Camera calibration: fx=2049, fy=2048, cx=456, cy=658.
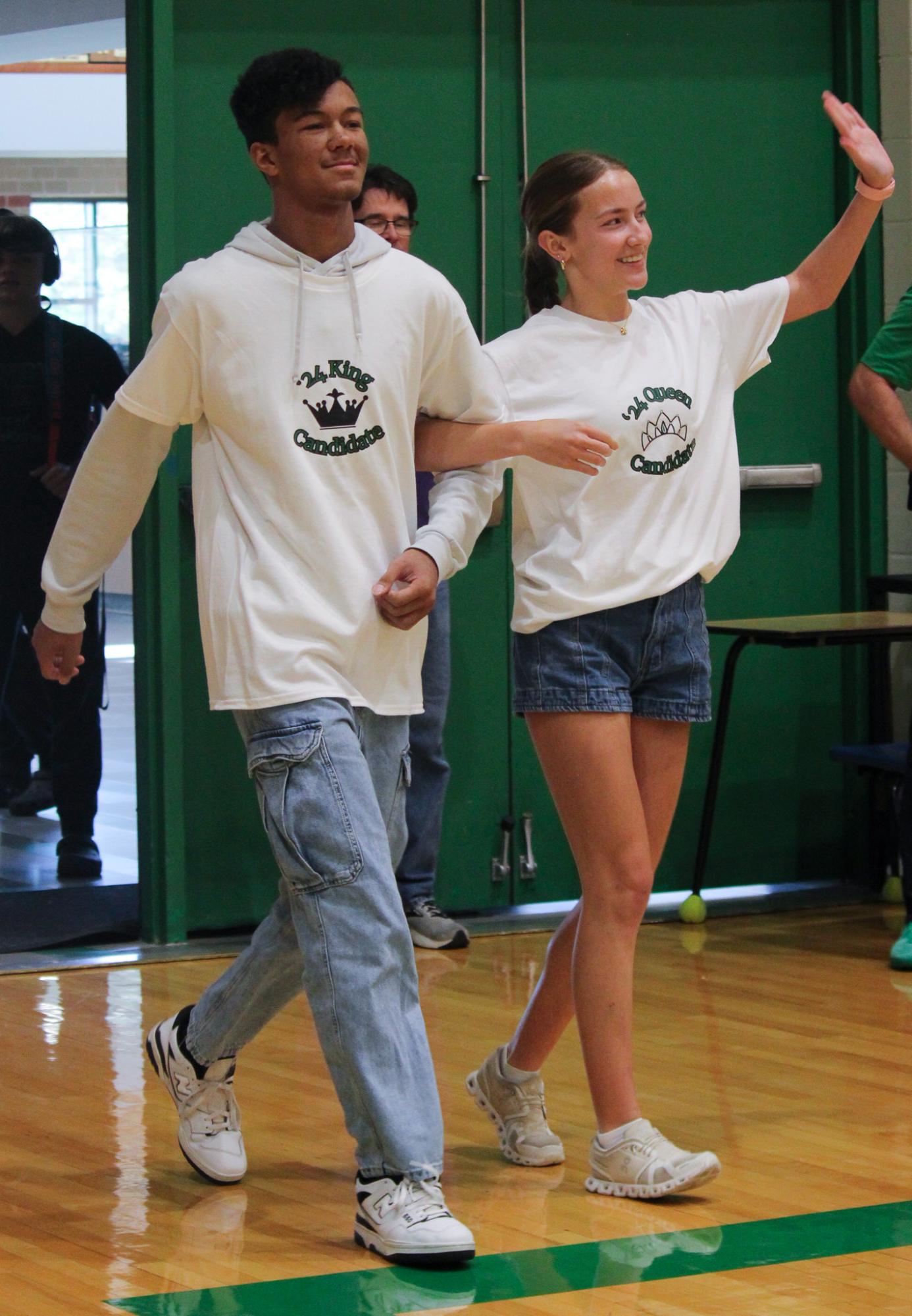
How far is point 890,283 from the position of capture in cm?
564

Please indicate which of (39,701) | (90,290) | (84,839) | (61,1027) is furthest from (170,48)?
(61,1027)

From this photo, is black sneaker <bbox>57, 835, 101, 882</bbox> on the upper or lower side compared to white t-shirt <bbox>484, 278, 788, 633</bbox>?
lower

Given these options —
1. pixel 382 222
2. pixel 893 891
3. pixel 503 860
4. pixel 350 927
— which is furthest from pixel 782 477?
pixel 350 927

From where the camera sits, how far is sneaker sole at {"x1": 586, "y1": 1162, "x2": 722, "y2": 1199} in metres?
2.87

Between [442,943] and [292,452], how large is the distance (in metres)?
2.43

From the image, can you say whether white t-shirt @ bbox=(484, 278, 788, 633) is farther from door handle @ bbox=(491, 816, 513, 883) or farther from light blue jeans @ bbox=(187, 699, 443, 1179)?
door handle @ bbox=(491, 816, 513, 883)

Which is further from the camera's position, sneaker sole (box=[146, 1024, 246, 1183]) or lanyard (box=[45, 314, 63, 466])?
lanyard (box=[45, 314, 63, 466])

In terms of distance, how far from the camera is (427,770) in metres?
4.92

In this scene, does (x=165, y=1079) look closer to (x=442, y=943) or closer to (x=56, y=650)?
(x=56, y=650)

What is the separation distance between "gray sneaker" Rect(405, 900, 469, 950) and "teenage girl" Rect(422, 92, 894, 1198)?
177 centimetres

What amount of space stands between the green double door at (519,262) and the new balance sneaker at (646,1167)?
85.7 inches

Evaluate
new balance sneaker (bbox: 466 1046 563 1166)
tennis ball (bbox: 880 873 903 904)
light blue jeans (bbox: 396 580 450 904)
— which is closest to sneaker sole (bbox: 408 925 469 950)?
light blue jeans (bbox: 396 580 450 904)

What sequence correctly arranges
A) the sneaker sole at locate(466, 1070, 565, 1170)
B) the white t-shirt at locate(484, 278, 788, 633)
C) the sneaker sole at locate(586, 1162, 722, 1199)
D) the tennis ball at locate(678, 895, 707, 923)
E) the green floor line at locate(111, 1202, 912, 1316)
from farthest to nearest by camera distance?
the tennis ball at locate(678, 895, 707, 923) < the sneaker sole at locate(466, 1070, 565, 1170) < the white t-shirt at locate(484, 278, 788, 633) < the sneaker sole at locate(586, 1162, 722, 1199) < the green floor line at locate(111, 1202, 912, 1316)

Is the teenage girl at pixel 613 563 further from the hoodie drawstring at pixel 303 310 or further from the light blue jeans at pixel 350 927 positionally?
the light blue jeans at pixel 350 927
